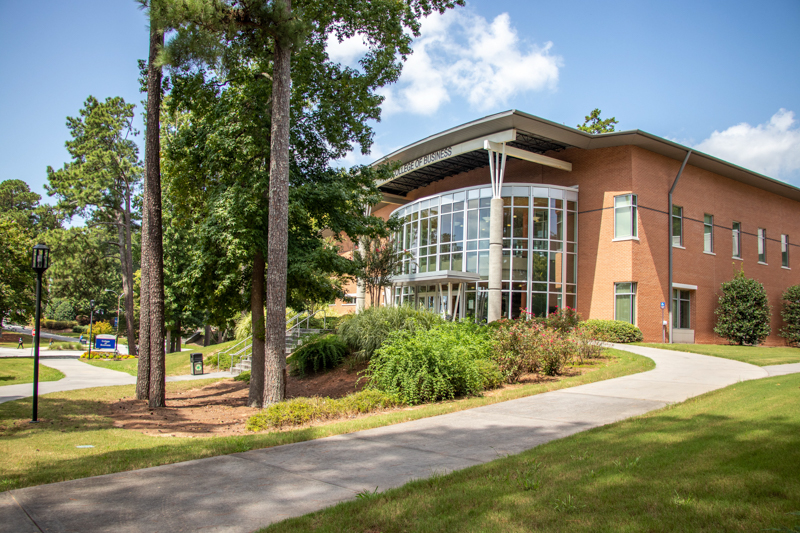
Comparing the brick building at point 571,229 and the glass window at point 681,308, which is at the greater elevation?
the brick building at point 571,229

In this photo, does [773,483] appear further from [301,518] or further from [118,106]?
[118,106]

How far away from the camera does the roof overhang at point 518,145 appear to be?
24.7 meters

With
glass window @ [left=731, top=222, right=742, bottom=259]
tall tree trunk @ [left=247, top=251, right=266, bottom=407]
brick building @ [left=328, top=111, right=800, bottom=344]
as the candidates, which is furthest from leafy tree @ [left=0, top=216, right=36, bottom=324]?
glass window @ [left=731, top=222, right=742, bottom=259]

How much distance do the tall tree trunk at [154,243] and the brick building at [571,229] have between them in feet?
40.4

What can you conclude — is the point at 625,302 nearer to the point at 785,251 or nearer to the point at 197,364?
the point at 785,251

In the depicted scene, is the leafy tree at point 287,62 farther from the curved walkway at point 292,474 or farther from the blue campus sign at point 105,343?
the blue campus sign at point 105,343

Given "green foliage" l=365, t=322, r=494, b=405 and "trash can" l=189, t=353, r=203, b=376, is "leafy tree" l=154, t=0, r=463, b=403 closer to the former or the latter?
"green foliage" l=365, t=322, r=494, b=405

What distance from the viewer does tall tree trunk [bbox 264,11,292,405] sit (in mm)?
10820

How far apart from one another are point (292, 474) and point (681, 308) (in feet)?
89.6

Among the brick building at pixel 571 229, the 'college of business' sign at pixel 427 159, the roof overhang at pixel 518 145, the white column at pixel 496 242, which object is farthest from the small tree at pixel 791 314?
the 'college of business' sign at pixel 427 159

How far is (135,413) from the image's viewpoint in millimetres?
11039

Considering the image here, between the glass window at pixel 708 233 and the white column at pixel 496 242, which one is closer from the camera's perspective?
the white column at pixel 496 242

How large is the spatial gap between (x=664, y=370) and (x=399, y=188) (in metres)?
25.8

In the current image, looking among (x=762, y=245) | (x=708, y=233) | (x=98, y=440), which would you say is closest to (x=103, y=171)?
(x=98, y=440)
